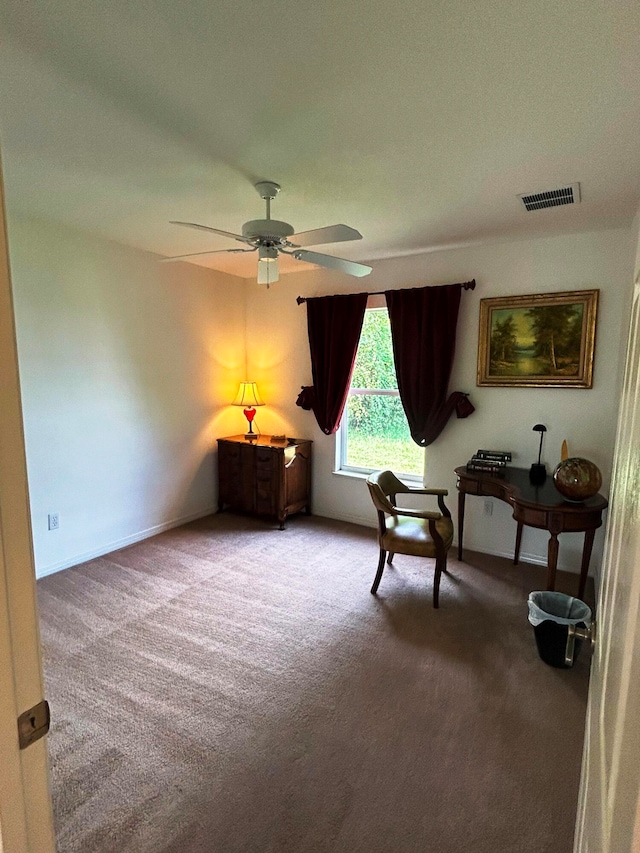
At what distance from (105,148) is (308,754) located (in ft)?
9.26

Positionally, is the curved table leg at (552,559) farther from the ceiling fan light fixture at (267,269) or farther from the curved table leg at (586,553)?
the ceiling fan light fixture at (267,269)

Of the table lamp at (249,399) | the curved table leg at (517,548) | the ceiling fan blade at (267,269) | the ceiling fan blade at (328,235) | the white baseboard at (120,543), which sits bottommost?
the white baseboard at (120,543)

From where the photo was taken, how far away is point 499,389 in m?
3.49

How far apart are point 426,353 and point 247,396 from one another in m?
1.90

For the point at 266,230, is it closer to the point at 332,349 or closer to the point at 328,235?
the point at 328,235

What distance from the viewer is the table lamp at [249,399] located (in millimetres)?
4492

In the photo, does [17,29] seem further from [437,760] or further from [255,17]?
[437,760]

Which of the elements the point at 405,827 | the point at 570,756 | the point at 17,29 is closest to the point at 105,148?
the point at 17,29

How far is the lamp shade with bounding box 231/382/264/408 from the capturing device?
449 centimetres

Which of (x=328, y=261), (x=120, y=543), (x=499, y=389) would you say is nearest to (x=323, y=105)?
(x=328, y=261)

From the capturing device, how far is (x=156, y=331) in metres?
3.86

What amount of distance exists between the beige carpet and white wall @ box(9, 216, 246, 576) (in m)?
0.65

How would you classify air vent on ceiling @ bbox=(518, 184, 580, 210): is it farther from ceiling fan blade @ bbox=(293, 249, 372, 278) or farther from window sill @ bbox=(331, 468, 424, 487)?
window sill @ bbox=(331, 468, 424, 487)

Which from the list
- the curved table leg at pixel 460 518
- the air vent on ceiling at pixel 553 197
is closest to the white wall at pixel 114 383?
the curved table leg at pixel 460 518
